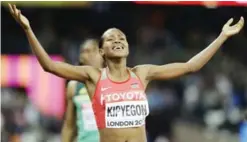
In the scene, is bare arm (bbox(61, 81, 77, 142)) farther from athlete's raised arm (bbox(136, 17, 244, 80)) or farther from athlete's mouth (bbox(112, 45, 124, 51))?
athlete's mouth (bbox(112, 45, 124, 51))

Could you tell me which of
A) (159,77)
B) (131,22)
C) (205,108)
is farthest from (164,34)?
(159,77)

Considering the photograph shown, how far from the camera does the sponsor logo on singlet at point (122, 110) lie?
20.4ft

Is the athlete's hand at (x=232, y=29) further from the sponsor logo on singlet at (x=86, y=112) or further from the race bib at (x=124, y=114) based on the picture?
the sponsor logo on singlet at (x=86, y=112)

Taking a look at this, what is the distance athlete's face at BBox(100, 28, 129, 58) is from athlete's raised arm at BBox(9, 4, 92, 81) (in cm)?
21

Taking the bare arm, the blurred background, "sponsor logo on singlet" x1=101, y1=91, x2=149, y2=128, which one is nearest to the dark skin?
the bare arm

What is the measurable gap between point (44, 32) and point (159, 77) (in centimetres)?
759

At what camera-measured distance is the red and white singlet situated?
245 inches

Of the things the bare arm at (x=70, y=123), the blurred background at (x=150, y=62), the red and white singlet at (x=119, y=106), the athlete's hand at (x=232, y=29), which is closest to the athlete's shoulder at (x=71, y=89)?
the bare arm at (x=70, y=123)

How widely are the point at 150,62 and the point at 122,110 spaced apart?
7.39 metres

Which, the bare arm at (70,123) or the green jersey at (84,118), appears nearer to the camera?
the green jersey at (84,118)

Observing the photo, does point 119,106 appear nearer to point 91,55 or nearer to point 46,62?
point 46,62

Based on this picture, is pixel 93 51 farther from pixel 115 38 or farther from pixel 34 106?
pixel 34 106

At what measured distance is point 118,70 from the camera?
6.40 m

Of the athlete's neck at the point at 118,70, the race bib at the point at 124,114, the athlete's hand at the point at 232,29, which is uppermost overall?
the athlete's hand at the point at 232,29
